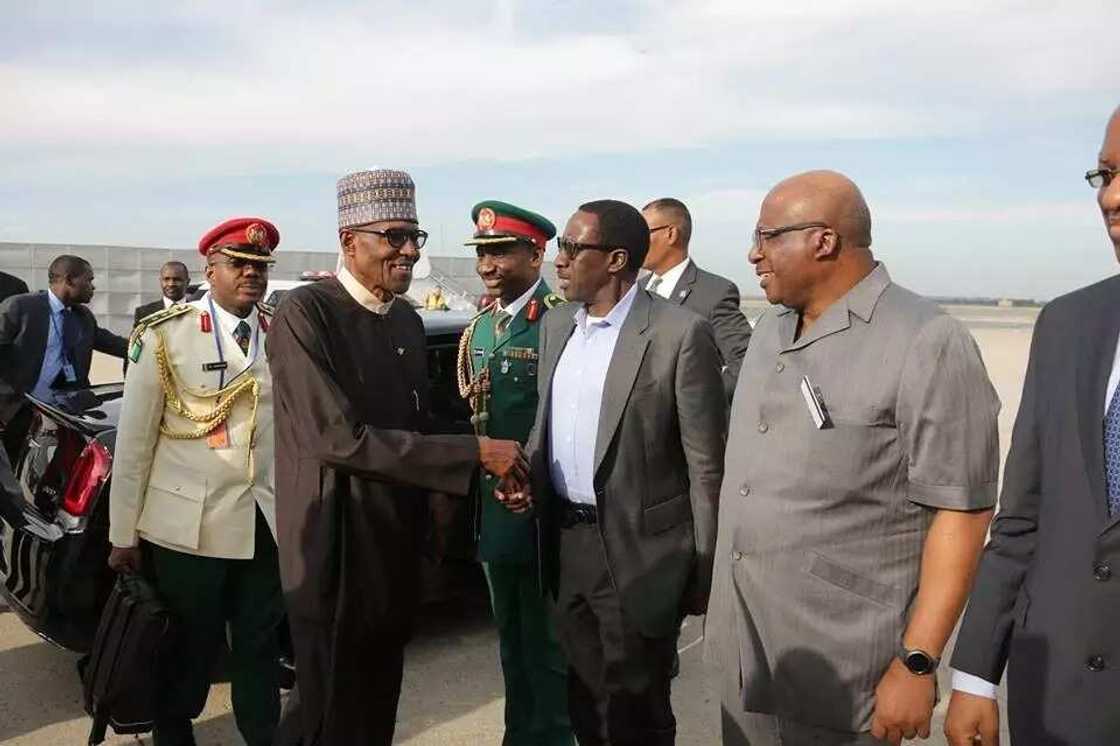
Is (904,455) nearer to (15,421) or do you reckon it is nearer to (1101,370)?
(1101,370)

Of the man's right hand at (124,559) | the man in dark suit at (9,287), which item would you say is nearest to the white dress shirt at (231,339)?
the man's right hand at (124,559)

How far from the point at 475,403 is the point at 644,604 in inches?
52.7

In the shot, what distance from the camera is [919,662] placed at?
2.04 meters

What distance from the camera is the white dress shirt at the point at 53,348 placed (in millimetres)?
7172

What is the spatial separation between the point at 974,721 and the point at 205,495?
2.54m

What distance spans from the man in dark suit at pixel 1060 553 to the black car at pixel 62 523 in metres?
2.09

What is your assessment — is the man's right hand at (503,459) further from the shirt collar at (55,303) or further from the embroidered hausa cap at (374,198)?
the shirt collar at (55,303)

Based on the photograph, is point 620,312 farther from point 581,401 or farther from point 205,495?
point 205,495

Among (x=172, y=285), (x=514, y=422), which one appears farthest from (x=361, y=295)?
(x=172, y=285)

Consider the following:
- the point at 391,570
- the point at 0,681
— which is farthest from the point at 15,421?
the point at 391,570

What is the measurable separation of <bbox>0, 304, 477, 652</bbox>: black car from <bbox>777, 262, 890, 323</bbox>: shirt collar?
73.2 inches

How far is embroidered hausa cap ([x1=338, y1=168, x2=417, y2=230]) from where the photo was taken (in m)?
2.95

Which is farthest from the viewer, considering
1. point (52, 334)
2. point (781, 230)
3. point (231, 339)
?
point (52, 334)

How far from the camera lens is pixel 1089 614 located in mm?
1717
